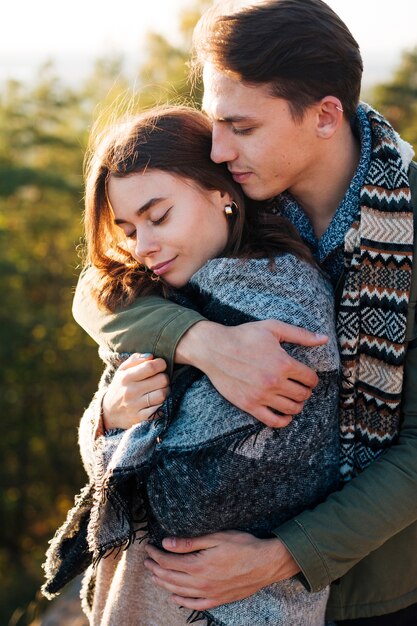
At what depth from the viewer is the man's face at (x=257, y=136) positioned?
6.89ft

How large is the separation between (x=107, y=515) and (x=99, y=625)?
1.66ft

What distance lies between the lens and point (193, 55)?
2398 millimetres

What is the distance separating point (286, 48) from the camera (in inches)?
81.1

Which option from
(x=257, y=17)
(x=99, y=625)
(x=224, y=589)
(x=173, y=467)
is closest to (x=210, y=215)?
(x=257, y=17)

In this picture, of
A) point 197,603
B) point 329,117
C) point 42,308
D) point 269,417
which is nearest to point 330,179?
point 329,117

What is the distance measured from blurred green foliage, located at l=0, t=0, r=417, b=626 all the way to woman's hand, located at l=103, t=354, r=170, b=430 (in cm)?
745

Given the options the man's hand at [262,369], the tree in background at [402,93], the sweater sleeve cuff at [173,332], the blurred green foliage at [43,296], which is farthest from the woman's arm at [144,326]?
the tree in background at [402,93]

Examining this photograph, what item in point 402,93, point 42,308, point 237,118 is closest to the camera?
point 237,118

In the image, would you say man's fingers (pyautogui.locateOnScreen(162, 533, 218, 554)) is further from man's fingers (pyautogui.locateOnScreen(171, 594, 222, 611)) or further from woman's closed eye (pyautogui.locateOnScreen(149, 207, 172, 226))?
woman's closed eye (pyautogui.locateOnScreen(149, 207, 172, 226))

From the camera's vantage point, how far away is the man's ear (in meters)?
2.16

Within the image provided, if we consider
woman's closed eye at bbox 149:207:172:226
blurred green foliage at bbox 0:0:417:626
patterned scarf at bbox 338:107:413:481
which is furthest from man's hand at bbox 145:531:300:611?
blurred green foliage at bbox 0:0:417:626

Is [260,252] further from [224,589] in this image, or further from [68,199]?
[68,199]

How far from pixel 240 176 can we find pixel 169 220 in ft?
0.80

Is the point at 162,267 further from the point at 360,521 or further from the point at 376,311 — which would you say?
the point at 360,521
